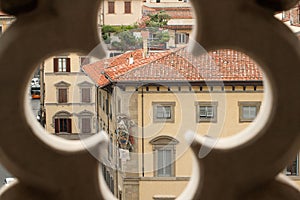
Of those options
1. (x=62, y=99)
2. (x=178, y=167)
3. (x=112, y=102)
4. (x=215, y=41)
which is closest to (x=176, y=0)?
(x=62, y=99)

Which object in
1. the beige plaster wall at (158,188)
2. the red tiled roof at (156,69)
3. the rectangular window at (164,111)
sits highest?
the red tiled roof at (156,69)

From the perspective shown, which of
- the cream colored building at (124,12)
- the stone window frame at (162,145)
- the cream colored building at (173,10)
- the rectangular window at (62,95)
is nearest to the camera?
the stone window frame at (162,145)

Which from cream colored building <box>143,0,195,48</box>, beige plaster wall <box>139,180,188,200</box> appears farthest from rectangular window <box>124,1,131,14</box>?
beige plaster wall <box>139,180,188,200</box>

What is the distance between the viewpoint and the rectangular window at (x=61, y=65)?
636cm

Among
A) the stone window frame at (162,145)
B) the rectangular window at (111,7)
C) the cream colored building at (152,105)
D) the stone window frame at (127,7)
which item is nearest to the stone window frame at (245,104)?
the cream colored building at (152,105)

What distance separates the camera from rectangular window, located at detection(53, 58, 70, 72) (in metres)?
6.36

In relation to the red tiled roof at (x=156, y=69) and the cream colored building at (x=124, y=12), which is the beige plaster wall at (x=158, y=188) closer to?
the red tiled roof at (x=156, y=69)

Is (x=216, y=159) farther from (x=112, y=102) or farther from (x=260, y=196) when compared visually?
(x=112, y=102)

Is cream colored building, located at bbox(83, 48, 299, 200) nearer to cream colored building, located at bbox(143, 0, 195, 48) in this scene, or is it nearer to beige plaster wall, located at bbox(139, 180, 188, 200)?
beige plaster wall, located at bbox(139, 180, 188, 200)

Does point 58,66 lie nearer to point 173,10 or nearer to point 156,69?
point 173,10

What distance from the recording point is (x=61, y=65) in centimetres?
675

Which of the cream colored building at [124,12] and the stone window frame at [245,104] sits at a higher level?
the cream colored building at [124,12]

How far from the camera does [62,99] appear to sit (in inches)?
251

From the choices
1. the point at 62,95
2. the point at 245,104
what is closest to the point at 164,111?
the point at 245,104
